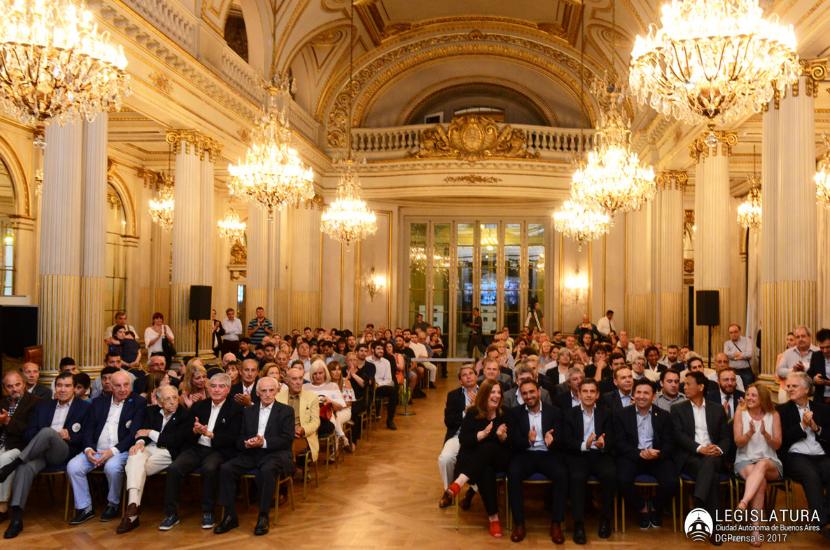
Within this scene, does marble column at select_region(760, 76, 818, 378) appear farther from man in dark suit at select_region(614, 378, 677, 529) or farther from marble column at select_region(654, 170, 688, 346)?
marble column at select_region(654, 170, 688, 346)

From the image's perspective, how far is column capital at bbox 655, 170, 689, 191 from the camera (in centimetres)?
1398

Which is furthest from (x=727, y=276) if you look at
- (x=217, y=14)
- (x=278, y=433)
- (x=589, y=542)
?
(x=217, y=14)

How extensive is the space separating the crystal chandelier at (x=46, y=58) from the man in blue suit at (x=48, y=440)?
2092mm

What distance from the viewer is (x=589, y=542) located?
502 cm

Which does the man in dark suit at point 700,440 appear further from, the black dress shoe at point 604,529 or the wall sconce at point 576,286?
the wall sconce at point 576,286

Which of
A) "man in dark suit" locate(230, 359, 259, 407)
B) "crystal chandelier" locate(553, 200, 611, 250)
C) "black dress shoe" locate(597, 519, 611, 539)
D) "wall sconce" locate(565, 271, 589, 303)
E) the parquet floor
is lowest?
the parquet floor

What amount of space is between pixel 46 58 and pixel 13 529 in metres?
3.31

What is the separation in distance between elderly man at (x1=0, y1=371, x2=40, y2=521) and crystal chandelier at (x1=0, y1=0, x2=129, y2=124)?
6.74 ft

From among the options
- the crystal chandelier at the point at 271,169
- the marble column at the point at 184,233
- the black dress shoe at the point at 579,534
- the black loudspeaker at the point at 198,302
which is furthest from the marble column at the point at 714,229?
the marble column at the point at 184,233

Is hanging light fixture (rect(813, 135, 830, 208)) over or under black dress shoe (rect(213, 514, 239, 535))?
over

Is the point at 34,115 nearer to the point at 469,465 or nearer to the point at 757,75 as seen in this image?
the point at 469,465

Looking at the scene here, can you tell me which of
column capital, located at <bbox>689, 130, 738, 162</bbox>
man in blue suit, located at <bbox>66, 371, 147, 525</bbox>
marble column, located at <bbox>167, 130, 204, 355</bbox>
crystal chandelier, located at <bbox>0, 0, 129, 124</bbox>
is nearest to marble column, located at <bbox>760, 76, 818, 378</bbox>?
column capital, located at <bbox>689, 130, 738, 162</bbox>

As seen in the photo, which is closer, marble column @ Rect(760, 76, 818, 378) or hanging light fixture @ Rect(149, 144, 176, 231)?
marble column @ Rect(760, 76, 818, 378)

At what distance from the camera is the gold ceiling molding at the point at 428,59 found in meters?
17.1
